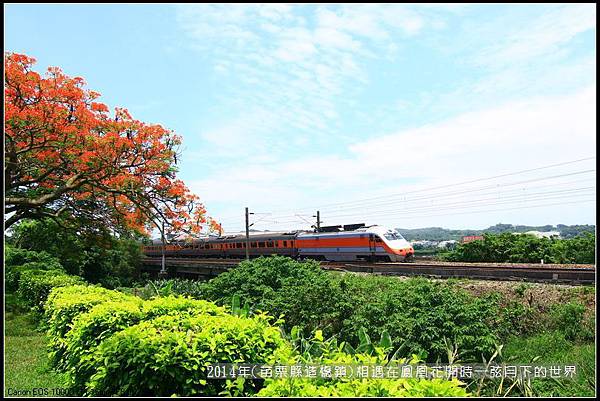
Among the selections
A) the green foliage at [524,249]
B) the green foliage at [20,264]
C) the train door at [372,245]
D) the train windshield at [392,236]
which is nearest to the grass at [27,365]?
the green foliage at [20,264]

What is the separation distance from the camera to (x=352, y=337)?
22.5 feet

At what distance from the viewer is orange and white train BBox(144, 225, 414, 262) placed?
20312 mm

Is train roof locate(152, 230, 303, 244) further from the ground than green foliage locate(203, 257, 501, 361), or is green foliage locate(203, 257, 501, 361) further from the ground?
train roof locate(152, 230, 303, 244)

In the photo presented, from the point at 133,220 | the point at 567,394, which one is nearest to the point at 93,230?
the point at 133,220

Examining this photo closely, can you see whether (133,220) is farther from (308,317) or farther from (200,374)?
(200,374)

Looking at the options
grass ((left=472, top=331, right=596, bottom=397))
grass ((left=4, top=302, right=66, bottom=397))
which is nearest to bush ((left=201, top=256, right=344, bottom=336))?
grass ((left=4, top=302, right=66, bottom=397))

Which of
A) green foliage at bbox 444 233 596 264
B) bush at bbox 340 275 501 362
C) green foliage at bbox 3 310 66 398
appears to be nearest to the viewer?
green foliage at bbox 3 310 66 398

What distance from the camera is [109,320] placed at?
170 inches

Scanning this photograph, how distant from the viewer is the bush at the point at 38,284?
1187 centimetres

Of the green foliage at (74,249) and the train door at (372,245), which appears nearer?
the green foliage at (74,249)

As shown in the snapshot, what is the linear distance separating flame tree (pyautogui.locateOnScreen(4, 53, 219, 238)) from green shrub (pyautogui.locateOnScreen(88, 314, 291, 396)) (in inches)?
337

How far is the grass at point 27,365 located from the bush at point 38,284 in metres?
0.65

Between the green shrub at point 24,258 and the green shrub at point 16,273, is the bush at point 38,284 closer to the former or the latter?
the green shrub at point 16,273

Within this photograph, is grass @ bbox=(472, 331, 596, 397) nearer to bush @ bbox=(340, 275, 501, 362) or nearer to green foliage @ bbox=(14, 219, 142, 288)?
bush @ bbox=(340, 275, 501, 362)
